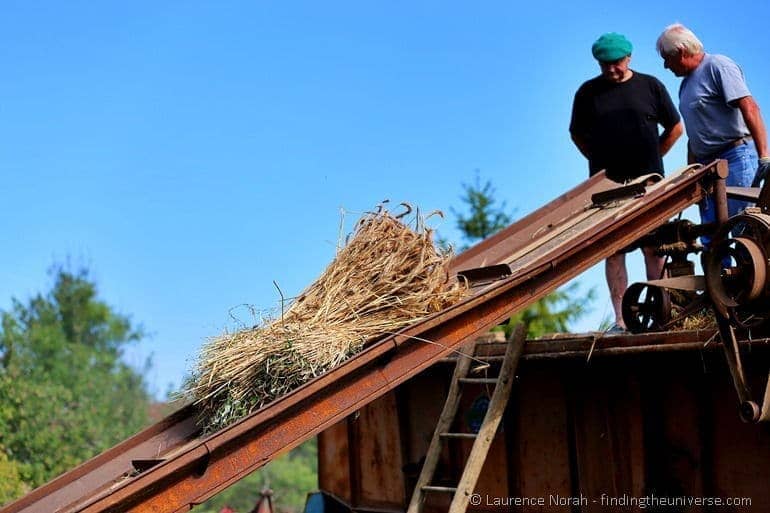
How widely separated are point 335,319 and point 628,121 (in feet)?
10.9

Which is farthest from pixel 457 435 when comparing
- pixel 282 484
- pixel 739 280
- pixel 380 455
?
pixel 282 484

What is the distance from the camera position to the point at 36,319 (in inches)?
1291

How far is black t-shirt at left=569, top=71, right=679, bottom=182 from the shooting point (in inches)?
285

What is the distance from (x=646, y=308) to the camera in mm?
6336

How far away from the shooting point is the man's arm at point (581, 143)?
7.69 meters

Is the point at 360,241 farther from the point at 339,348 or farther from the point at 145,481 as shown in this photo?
the point at 145,481

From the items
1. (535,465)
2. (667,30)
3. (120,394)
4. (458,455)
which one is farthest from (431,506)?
(120,394)

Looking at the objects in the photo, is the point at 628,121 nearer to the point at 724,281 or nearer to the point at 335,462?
the point at 724,281

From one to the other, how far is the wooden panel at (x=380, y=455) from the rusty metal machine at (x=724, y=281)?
2.01 m

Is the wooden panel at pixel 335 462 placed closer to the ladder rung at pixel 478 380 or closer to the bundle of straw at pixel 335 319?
the ladder rung at pixel 478 380

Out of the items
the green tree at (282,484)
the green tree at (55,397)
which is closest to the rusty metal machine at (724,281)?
the green tree at (55,397)

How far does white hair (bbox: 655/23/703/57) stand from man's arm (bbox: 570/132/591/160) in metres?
0.98

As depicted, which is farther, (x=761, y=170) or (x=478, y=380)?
(x=478, y=380)

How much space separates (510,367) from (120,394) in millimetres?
25562
